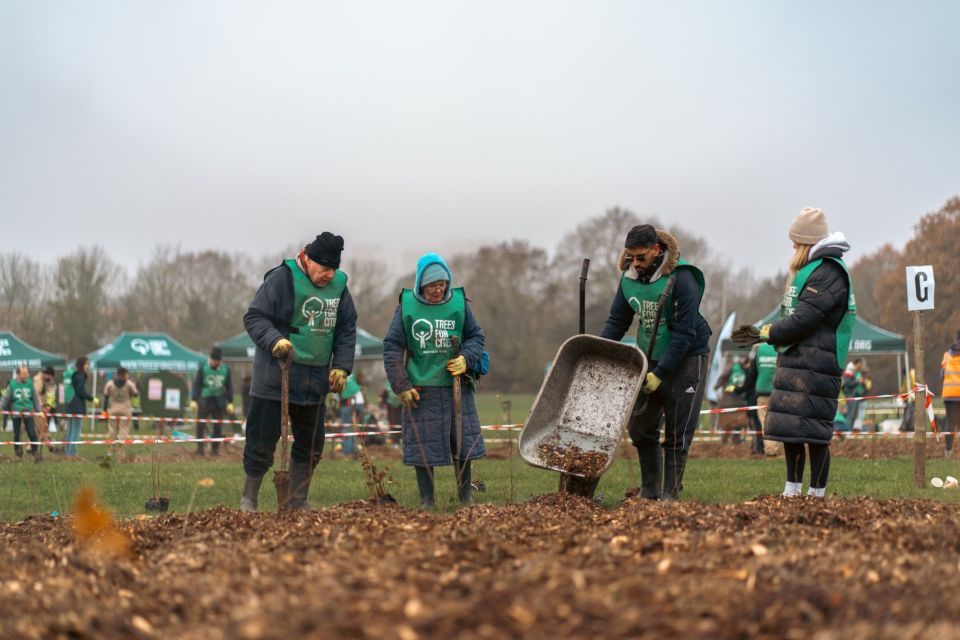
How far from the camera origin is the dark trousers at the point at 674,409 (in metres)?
7.73

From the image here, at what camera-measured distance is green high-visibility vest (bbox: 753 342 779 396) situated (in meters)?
16.6

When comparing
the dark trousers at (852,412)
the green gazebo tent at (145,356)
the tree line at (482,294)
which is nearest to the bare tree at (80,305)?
the tree line at (482,294)

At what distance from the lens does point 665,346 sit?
781cm

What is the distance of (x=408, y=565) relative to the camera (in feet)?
12.4

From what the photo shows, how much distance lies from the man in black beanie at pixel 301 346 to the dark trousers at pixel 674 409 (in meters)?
2.20

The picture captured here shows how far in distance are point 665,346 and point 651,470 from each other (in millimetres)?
936

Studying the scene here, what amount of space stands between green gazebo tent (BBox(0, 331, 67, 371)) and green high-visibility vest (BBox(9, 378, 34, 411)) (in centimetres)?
896

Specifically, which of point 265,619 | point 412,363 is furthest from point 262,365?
point 265,619

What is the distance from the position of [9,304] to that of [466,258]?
2655 cm

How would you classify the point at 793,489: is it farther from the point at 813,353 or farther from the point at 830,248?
the point at 830,248

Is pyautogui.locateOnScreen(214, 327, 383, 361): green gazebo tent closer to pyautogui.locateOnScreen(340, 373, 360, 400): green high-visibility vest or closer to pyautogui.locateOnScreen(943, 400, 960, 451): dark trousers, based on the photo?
pyautogui.locateOnScreen(340, 373, 360, 400): green high-visibility vest

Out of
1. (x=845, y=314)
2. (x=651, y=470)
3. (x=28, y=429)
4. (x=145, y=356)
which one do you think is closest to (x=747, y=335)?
(x=845, y=314)

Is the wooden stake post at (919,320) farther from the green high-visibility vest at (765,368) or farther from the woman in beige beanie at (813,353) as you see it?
the green high-visibility vest at (765,368)

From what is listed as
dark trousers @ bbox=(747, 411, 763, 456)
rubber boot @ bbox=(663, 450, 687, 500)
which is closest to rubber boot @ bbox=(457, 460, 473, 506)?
rubber boot @ bbox=(663, 450, 687, 500)
